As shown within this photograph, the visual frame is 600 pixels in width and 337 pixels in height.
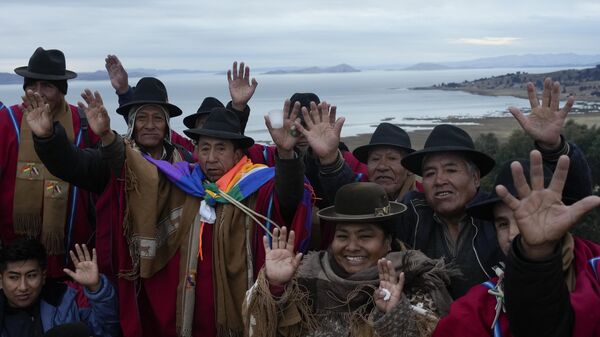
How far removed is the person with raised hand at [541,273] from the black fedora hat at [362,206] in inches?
31.7

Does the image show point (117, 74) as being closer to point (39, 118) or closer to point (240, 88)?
point (240, 88)

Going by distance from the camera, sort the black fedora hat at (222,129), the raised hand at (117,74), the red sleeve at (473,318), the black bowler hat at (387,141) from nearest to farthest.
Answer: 1. the red sleeve at (473,318)
2. the black fedora hat at (222,129)
3. the black bowler hat at (387,141)
4. the raised hand at (117,74)

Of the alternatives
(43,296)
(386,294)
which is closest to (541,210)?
(386,294)

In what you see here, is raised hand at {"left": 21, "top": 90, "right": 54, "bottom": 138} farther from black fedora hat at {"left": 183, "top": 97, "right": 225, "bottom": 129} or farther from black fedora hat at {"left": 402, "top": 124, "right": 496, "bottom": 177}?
black fedora hat at {"left": 402, "top": 124, "right": 496, "bottom": 177}

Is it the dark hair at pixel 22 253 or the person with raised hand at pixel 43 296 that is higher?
the dark hair at pixel 22 253

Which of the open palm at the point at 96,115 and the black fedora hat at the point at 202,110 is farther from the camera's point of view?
the black fedora hat at the point at 202,110

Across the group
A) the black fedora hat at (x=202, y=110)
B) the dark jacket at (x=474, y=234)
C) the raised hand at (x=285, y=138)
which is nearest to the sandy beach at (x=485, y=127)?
the black fedora hat at (x=202, y=110)

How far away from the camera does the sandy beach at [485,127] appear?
117ft

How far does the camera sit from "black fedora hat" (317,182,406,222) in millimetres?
3762

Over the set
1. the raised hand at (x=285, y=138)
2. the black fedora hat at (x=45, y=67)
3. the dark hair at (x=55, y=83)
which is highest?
the black fedora hat at (x=45, y=67)

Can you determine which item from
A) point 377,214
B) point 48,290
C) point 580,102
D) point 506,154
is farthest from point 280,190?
point 580,102

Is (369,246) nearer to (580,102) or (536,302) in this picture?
(536,302)

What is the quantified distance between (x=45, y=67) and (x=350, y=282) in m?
3.14

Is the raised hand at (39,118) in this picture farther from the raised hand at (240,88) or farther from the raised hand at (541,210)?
the raised hand at (541,210)
